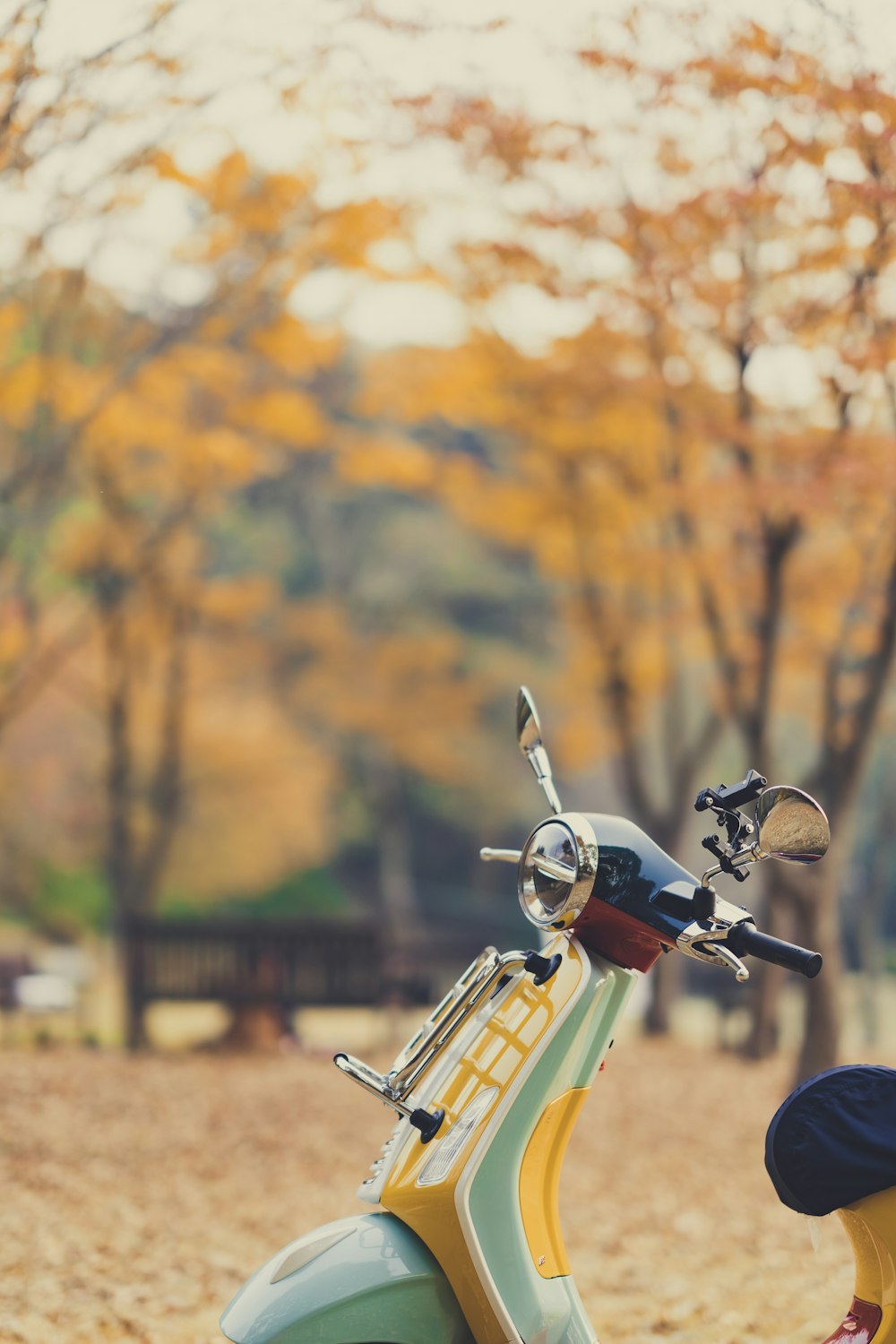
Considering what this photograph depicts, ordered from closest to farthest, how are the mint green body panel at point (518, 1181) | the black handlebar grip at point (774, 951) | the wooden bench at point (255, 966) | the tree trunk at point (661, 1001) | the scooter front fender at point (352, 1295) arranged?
the black handlebar grip at point (774, 951), the scooter front fender at point (352, 1295), the mint green body panel at point (518, 1181), the wooden bench at point (255, 966), the tree trunk at point (661, 1001)

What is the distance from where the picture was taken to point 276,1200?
218 inches

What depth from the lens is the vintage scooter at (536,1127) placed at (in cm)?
221

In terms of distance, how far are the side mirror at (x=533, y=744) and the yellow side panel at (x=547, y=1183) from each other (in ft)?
1.70

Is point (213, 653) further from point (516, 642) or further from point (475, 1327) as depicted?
point (475, 1327)

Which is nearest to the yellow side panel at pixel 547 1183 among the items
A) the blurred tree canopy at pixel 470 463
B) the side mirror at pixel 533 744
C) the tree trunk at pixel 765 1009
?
the side mirror at pixel 533 744

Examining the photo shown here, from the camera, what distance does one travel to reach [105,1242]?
4.64 metres

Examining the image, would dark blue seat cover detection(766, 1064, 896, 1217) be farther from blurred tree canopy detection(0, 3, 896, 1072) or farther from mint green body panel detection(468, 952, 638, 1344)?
blurred tree canopy detection(0, 3, 896, 1072)

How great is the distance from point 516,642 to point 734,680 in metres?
12.4

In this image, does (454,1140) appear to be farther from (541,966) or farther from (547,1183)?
(541,966)

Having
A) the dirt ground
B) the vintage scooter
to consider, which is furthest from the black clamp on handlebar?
the dirt ground

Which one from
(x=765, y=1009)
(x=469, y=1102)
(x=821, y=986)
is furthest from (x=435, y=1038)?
(x=765, y=1009)

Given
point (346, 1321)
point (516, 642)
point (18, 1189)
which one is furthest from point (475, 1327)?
point (516, 642)

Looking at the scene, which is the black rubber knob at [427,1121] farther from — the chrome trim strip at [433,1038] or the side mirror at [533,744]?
the side mirror at [533,744]

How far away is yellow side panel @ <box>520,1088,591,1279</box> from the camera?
2338 millimetres
